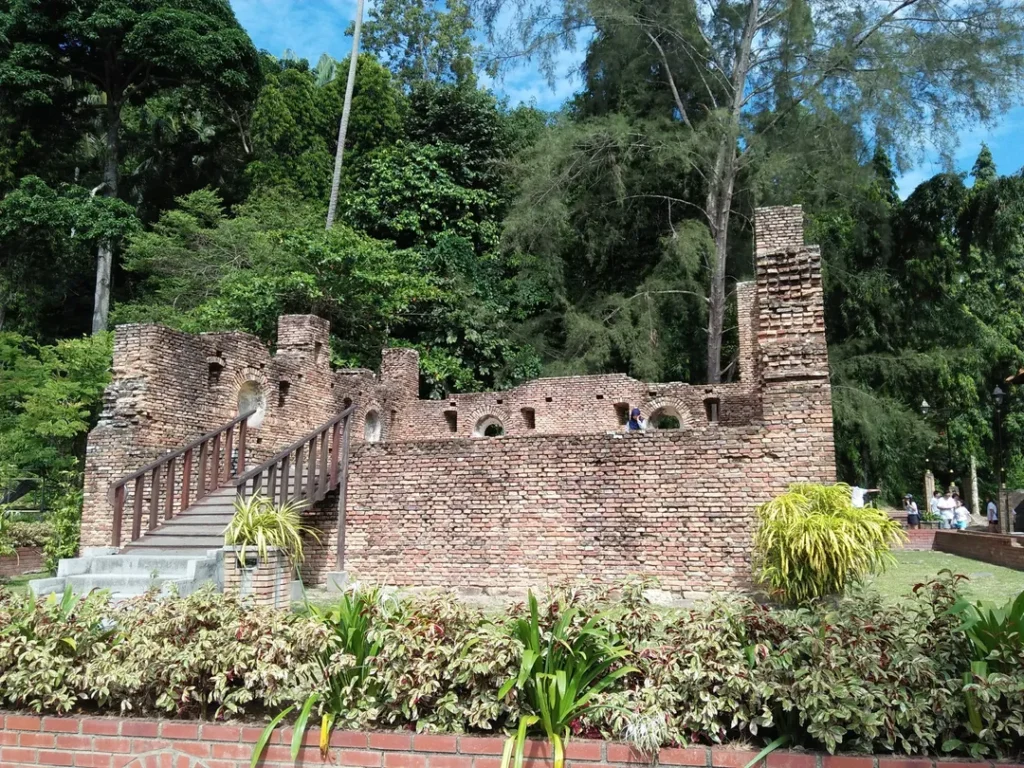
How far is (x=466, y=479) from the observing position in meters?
10.3

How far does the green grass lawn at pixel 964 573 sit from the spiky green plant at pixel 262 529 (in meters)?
6.07

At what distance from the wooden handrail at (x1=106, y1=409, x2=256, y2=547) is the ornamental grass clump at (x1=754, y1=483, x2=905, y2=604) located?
7468 millimetres

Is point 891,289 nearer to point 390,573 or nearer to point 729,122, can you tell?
point 729,122

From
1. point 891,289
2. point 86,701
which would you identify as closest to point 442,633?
point 86,701

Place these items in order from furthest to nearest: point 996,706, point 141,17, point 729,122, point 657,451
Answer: point 141,17
point 729,122
point 657,451
point 996,706

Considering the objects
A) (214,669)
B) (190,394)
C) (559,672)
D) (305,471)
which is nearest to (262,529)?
(305,471)

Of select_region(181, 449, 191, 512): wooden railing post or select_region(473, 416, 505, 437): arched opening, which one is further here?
select_region(473, 416, 505, 437): arched opening

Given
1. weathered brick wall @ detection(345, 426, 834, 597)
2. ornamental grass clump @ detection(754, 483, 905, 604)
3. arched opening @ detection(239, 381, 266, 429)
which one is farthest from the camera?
arched opening @ detection(239, 381, 266, 429)

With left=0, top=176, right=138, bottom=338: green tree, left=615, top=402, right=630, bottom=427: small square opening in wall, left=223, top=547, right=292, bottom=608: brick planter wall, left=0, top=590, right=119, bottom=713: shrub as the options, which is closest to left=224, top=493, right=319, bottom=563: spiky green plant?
left=223, top=547, right=292, bottom=608: brick planter wall

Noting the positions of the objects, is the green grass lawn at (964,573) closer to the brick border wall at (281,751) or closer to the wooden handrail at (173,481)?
the brick border wall at (281,751)

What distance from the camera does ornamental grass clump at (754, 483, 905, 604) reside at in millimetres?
7316

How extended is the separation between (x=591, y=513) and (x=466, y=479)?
5.98ft

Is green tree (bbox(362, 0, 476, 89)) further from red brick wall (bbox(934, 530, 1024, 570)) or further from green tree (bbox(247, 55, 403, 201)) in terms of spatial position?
red brick wall (bbox(934, 530, 1024, 570))

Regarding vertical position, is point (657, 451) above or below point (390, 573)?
above
